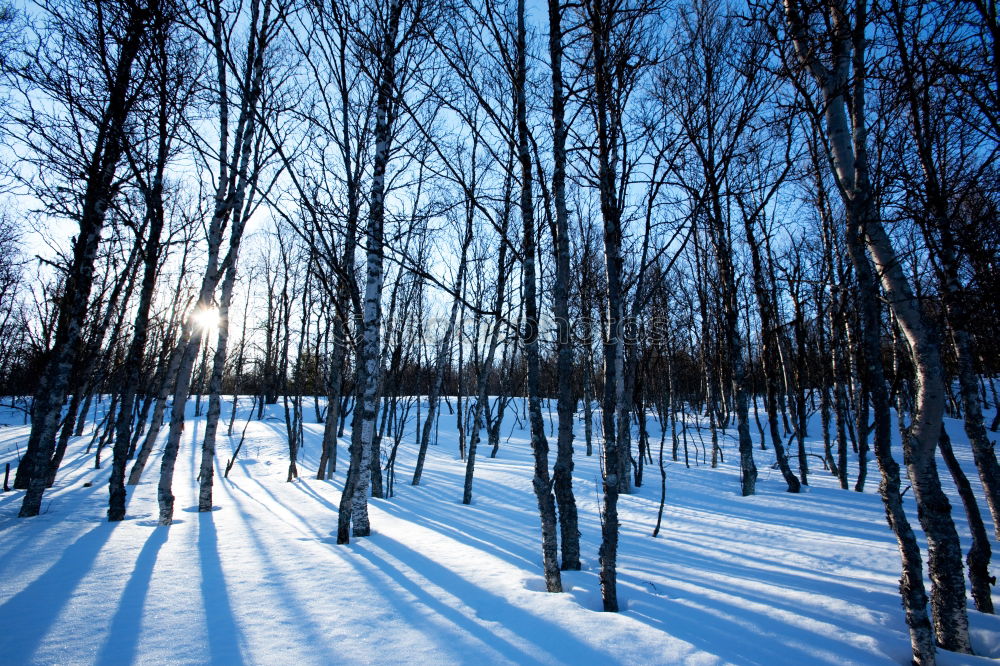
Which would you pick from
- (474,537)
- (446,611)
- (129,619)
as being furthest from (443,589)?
(474,537)

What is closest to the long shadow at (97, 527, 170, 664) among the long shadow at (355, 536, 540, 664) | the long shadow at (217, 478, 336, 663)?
the long shadow at (217, 478, 336, 663)

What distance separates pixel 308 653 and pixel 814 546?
21.6 feet

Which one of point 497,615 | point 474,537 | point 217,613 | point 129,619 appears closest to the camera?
point 129,619

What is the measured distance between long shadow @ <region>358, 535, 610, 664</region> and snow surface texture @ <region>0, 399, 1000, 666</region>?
18mm

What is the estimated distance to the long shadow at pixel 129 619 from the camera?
8.97 feet

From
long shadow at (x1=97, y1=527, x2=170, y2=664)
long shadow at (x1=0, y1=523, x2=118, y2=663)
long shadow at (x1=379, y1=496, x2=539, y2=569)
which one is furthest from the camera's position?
long shadow at (x1=379, y1=496, x2=539, y2=569)

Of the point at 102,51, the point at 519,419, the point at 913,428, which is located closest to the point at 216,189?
the point at 102,51

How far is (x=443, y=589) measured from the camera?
13.4ft

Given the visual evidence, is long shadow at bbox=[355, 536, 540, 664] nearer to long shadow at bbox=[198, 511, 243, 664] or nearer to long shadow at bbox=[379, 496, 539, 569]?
long shadow at bbox=[198, 511, 243, 664]

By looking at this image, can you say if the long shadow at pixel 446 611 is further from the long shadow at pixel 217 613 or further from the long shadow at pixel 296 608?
the long shadow at pixel 217 613

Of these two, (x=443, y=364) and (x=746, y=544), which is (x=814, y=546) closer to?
(x=746, y=544)

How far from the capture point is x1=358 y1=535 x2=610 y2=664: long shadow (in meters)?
2.88

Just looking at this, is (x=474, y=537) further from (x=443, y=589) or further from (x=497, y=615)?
(x=497, y=615)

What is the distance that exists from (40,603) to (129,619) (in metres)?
1.03
